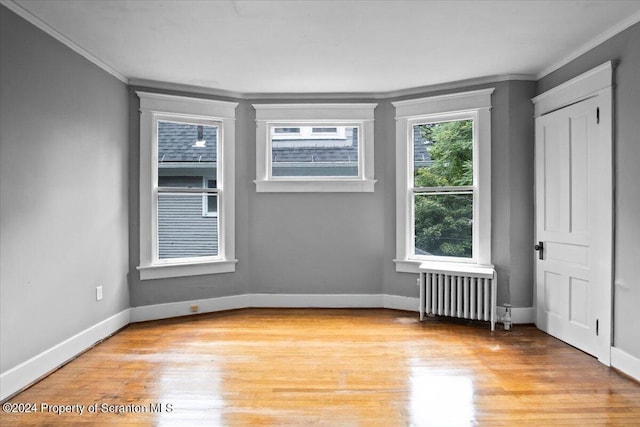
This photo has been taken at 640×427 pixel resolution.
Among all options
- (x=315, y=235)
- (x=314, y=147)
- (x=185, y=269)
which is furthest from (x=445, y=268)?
(x=185, y=269)

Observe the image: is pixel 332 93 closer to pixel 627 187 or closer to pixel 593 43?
pixel 593 43

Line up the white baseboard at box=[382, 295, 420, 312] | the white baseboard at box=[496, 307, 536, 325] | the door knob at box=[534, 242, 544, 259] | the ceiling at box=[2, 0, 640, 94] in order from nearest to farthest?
1. the ceiling at box=[2, 0, 640, 94]
2. the door knob at box=[534, 242, 544, 259]
3. the white baseboard at box=[496, 307, 536, 325]
4. the white baseboard at box=[382, 295, 420, 312]

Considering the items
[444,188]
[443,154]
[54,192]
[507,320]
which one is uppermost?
[443,154]

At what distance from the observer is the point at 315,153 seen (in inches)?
203

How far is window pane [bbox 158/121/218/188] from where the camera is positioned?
4742mm

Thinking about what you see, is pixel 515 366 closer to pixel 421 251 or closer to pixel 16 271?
pixel 421 251

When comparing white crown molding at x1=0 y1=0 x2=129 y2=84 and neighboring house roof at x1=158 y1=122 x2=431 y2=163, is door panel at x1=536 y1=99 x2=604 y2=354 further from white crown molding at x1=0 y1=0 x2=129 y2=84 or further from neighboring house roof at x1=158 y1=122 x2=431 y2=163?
white crown molding at x1=0 y1=0 x2=129 y2=84

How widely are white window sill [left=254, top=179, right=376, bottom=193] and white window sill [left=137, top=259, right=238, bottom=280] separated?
0.97 metres

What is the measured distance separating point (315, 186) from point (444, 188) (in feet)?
4.94

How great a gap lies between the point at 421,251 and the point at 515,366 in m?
1.90

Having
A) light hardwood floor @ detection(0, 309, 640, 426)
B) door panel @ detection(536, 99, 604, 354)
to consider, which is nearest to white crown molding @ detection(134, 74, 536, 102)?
door panel @ detection(536, 99, 604, 354)

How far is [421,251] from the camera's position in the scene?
4988 millimetres

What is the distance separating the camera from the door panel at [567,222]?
3551 millimetres

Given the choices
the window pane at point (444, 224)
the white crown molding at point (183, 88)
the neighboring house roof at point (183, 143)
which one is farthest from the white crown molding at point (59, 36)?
the window pane at point (444, 224)
